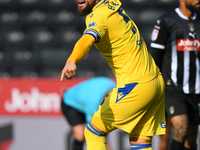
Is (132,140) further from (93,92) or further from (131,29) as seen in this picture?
(93,92)

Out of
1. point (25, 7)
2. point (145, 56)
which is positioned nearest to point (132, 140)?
point (145, 56)

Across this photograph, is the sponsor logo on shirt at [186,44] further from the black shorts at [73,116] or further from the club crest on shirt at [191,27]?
the black shorts at [73,116]

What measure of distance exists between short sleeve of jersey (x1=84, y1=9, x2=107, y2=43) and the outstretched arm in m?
0.05

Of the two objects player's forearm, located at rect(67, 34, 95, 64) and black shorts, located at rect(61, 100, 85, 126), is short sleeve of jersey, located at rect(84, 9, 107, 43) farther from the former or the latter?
black shorts, located at rect(61, 100, 85, 126)

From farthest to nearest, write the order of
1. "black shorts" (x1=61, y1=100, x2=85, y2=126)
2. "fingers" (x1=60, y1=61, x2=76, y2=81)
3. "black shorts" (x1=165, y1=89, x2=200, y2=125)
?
"black shorts" (x1=61, y1=100, x2=85, y2=126), "black shorts" (x1=165, y1=89, x2=200, y2=125), "fingers" (x1=60, y1=61, x2=76, y2=81)

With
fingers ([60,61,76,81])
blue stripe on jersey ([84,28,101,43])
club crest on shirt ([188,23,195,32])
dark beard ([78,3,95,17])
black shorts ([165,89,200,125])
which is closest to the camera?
fingers ([60,61,76,81])

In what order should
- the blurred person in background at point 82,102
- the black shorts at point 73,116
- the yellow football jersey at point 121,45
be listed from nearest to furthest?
1. the yellow football jersey at point 121,45
2. the blurred person in background at point 82,102
3. the black shorts at point 73,116

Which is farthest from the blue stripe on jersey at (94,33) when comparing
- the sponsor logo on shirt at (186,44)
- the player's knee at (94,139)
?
the sponsor logo on shirt at (186,44)

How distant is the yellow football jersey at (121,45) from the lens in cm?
235

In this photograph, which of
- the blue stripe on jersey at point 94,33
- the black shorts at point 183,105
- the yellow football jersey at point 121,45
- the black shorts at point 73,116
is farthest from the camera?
the black shorts at point 73,116

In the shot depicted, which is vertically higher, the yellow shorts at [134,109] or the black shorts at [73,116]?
the yellow shorts at [134,109]

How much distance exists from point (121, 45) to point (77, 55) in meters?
0.45

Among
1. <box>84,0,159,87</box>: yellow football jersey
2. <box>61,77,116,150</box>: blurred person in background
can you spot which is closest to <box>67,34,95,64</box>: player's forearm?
<box>84,0,159,87</box>: yellow football jersey

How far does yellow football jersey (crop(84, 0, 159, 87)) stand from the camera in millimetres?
2352
